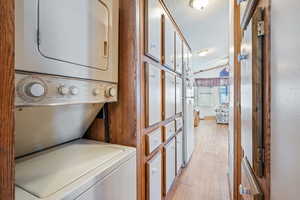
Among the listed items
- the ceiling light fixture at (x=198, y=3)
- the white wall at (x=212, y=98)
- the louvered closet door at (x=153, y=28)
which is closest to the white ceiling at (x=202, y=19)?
the ceiling light fixture at (x=198, y=3)

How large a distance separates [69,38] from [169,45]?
130 centimetres

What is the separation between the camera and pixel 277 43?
1.68 feet

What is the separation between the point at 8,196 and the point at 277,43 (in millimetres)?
855

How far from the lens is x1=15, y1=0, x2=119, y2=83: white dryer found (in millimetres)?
559

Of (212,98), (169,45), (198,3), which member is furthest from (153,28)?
(212,98)

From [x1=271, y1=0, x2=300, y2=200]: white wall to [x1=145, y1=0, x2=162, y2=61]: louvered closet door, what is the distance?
86cm

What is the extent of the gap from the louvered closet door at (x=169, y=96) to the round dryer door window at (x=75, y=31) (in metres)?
0.94

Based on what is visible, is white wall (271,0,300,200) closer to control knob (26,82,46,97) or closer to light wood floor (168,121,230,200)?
control knob (26,82,46,97)

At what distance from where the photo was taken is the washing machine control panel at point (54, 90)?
0.56 metres

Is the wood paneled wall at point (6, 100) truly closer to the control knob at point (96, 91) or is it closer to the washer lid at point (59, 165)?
the washer lid at point (59, 165)

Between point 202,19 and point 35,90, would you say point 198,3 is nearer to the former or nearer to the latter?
point 202,19

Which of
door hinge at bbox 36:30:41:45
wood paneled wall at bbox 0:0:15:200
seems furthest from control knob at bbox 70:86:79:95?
wood paneled wall at bbox 0:0:15:200

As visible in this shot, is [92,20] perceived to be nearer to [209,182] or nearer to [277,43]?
[277,43]

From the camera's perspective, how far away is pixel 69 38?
2.36 feet
